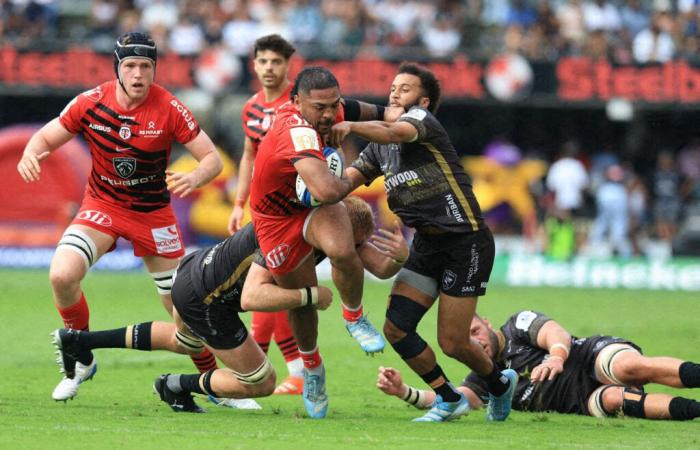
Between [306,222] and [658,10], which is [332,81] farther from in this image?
[658,10]

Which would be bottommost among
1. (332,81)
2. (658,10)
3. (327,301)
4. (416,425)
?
(416,425)

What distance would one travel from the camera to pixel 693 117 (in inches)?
1112

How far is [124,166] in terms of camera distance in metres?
10.4

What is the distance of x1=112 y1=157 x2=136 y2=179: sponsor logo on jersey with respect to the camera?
1041 centimetres

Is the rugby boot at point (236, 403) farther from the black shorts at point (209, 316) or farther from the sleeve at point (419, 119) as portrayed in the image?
the sleeve at point (419, 119)

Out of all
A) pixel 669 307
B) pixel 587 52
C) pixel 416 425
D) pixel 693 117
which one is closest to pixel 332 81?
pixel 416 425

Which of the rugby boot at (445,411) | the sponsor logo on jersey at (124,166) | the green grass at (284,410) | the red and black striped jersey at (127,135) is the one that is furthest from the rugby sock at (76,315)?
the rugby boot at (445,411)

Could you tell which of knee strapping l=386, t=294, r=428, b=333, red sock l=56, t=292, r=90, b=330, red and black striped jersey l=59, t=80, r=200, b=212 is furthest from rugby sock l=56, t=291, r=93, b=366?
knee strapping l=386, t=294, r=428, b=333

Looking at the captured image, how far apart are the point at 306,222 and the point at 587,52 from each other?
704 inches

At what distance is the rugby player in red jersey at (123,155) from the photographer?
10.2m

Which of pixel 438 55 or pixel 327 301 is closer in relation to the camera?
pixel 327 301

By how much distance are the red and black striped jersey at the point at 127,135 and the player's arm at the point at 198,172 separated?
0.32 ft

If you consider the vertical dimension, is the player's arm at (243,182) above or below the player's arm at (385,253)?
above

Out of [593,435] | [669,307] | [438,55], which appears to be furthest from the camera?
[438,55]
